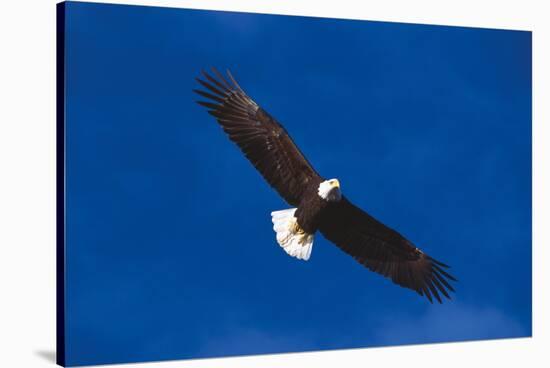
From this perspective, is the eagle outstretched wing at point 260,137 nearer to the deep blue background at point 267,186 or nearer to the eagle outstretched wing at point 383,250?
the deep blue background at point 267,186

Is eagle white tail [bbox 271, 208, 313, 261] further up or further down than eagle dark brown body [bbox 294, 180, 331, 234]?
further down

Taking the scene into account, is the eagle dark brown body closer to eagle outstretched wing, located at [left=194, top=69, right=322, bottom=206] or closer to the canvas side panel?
eagle outstretched wing, located at [left=194, top=69, right=322, bottom=206]

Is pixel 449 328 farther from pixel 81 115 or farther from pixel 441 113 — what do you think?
pixel 81 115

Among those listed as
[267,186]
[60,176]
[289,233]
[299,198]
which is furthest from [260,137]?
[60,176]

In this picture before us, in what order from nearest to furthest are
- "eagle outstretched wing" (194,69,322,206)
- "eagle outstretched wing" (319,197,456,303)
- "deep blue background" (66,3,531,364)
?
"deep blue background" (66,3,531,364)
"eagle outstretched wing" (194,69,322,206)
"eagle outstretched wing" (319,197,456,303)

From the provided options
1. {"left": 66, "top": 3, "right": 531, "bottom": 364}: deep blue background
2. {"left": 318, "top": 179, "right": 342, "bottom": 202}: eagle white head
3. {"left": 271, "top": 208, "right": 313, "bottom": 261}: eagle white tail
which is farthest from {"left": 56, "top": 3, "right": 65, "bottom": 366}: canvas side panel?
{"left": 318, "top": 179, "right": 342, "bottom": 202}: eagle white head

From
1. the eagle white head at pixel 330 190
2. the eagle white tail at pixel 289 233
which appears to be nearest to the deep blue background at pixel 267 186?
the eagle white tail at pixel 289 233
